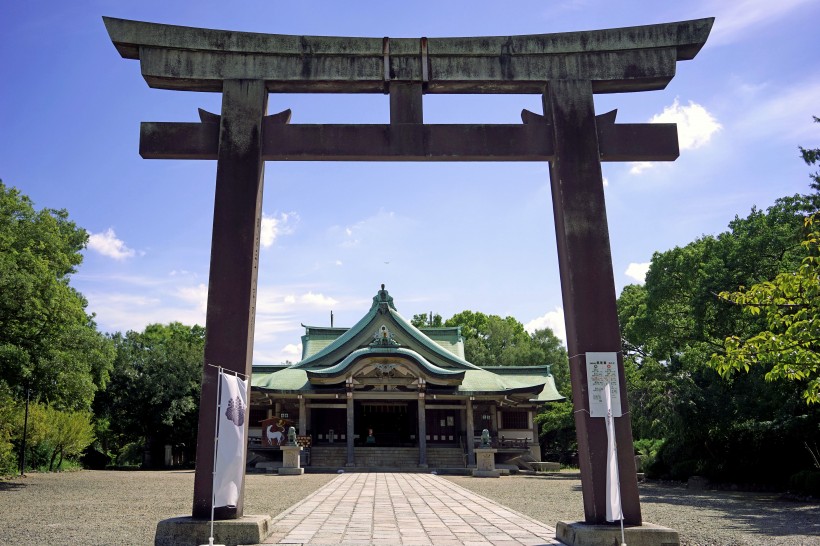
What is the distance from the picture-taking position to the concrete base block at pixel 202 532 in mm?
6574

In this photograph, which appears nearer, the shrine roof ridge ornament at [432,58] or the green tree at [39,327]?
the shrine roof ridge ornament at [432,58]

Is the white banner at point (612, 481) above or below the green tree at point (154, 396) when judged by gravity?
below

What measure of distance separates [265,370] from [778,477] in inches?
915

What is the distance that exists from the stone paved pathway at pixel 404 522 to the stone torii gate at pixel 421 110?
6.68 feet

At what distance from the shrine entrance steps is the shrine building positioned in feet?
0.14

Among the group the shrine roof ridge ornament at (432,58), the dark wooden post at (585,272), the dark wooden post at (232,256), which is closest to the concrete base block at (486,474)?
the dark wooden post at (585,272)

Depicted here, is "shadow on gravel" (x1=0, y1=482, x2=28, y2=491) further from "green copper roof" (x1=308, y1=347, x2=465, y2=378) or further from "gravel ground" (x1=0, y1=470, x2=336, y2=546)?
"green copper roof" (x1=308, y1=347, x2=465, y2=378)

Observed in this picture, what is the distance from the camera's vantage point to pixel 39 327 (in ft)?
57.0

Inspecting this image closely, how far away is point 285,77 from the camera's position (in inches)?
307

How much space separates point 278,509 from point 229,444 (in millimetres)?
5407

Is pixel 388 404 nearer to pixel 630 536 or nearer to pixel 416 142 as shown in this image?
pixel 416 142

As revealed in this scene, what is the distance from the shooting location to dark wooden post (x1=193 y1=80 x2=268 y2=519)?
6922 millimetres

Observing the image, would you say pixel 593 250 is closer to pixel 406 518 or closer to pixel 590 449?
pixel 590 449

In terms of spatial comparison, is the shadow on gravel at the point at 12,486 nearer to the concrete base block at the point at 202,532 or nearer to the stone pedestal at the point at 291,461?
the stone pedestal at the point at 291,461
